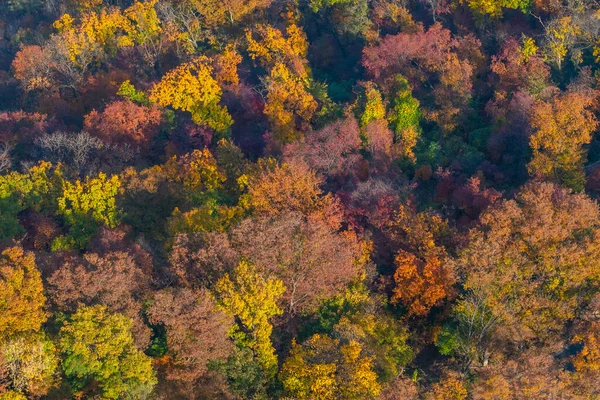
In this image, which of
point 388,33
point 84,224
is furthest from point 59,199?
A: point 388,33

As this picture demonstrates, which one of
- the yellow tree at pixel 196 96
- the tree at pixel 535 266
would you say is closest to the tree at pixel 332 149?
the yellow tree at pixel 196 96

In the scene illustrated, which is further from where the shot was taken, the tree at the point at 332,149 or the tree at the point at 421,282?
the tree at the point at 332,149

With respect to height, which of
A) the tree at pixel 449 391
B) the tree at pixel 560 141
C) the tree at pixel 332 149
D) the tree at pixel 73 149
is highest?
the tree at pixel 560 141

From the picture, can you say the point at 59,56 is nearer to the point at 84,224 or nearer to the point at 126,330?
the point at 84,224

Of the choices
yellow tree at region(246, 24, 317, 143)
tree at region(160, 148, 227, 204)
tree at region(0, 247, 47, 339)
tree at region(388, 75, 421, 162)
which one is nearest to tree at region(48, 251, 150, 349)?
tree at region(0, 247, 47, 339)

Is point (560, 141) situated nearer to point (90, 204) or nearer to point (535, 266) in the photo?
point (535, 266)

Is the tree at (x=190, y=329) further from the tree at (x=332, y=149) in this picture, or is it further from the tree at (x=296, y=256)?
the tree at (x=332, y=149)
